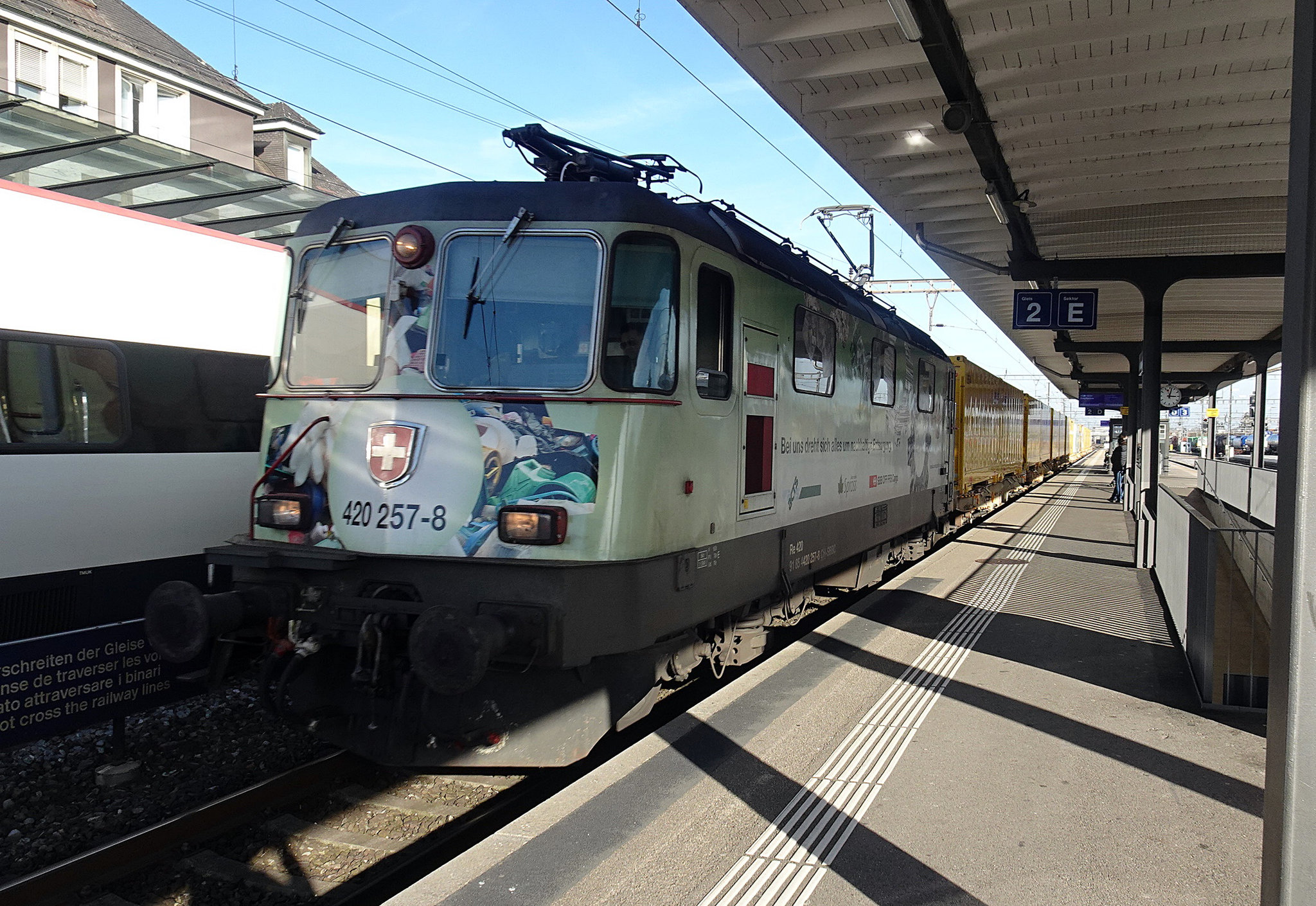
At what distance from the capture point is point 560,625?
438cm

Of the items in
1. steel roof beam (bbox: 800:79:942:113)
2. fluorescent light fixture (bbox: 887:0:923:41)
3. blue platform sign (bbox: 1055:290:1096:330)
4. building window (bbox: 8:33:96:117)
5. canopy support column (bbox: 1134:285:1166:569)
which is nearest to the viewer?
fluorescent light fixture (bbox: 887:0:923:41)

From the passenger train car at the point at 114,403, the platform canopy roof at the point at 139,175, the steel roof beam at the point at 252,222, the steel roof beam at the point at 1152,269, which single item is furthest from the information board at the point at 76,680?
the steel roof beam at the point at 1152,269

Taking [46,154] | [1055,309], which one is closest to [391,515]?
[46,154]

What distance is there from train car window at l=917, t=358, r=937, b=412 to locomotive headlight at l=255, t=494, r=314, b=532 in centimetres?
795

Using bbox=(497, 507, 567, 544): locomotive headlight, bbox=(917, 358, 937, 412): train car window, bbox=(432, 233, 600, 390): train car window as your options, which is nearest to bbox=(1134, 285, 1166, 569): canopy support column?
bbox=(917, 358, 937, 412): train car window

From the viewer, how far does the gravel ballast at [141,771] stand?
4.99m

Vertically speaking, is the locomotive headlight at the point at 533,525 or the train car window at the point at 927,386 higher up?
the train car window at the point at 927,386

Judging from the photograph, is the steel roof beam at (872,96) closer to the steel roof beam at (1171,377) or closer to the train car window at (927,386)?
the train car window at (927,386)

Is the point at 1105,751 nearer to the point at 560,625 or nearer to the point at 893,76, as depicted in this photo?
the point at 560,625

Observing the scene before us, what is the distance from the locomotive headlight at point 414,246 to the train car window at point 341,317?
0.20m

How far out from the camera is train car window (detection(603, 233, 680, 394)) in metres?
4.75

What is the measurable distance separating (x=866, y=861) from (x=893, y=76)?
6.63 m

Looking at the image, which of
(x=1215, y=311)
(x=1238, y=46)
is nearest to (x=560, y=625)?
(x=1238, y=46)

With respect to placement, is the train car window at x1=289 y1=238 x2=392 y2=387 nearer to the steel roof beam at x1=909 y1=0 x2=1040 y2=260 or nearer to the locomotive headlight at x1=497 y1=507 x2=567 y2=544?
the locomotive headlight at x1=497 y1=507 x2=567 y2=544
